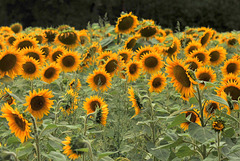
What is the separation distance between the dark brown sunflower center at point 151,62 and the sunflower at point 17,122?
2.06 meters

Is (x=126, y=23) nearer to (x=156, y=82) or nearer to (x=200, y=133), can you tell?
(x=156, y=82)

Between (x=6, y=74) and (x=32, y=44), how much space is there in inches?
52.9

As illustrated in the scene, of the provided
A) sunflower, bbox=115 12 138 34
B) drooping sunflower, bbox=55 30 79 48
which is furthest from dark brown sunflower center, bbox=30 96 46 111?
sunflower, bbox=115 12 138 34

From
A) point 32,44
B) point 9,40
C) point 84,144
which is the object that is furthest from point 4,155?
point 9,40

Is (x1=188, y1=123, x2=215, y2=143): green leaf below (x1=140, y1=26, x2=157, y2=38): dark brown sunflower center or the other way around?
below

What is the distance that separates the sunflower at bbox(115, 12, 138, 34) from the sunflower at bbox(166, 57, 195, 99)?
2399 mm

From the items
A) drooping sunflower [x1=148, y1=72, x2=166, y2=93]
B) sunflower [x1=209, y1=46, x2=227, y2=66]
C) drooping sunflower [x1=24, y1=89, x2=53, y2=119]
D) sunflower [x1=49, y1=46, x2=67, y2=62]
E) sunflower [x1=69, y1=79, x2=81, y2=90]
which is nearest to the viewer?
drooping sunflower [x1=24, y1=89, x2=53, y2=119]

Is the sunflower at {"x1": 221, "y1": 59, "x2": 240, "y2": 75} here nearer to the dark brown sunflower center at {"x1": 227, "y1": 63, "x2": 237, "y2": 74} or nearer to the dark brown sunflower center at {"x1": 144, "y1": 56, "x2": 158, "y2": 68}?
the dark brown sunflower center at {"x1": 227, "y1": 63, "x2": 237, "y2": 74}

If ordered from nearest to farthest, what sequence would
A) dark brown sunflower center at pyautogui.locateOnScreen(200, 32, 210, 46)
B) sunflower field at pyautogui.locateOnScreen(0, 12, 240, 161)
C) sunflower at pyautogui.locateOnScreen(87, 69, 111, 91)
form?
sunflower field at pyautogui.locateOnScreen(0, 12, 240, 161) < sunflower at pyautogui.locateOnScreen(87, 69, 111, 91) < dark brown sunflower center at pyautogui.locateOnScreen(200, 32, 210, 46)

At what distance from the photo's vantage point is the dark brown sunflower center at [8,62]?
8.91 ft

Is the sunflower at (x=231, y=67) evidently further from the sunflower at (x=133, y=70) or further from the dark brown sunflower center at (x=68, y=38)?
the dark brown sunflower center at (x=68, y=38)

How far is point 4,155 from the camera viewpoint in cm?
147

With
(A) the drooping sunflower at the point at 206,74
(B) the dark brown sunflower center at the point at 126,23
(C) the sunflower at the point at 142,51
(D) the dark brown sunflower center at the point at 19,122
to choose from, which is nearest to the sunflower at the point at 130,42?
(B) the dark brown sunflower center at the point at 126,23

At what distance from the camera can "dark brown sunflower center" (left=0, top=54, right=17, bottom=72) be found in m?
2.71
